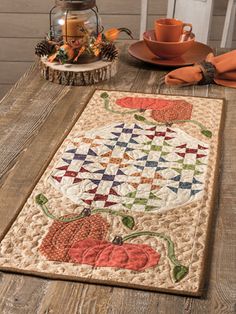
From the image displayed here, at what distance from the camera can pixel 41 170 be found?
48.4 inches

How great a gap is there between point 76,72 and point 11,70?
70.5 inches

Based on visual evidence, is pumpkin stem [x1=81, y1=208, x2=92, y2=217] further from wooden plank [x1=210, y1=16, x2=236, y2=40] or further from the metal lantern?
wooden plank [x1=210, y1=16, x2=236, y2=40]

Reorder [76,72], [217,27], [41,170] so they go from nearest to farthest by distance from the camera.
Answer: [41,170], [76,72], [217,27]

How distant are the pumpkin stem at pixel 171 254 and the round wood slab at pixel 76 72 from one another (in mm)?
833

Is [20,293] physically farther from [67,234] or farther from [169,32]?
[169,32]

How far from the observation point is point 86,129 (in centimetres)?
144

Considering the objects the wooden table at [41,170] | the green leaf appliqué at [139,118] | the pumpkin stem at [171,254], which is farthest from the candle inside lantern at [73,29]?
the pumpkin stem at [171,254]

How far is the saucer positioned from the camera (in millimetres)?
1881

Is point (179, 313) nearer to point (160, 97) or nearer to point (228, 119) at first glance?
point (228, 119)

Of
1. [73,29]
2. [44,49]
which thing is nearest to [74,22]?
[73,29]

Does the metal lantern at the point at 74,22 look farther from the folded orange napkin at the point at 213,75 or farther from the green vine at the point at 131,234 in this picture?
the green vine at the point at 131,234

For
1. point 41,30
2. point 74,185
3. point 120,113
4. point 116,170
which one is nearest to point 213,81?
point 120,113

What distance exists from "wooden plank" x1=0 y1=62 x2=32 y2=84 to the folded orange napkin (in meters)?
1.83

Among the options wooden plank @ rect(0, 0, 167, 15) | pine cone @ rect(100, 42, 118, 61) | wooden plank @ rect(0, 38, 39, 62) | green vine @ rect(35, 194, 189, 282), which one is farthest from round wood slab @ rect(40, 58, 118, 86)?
wooden plank @ rect(0, 38, 39, 62)
